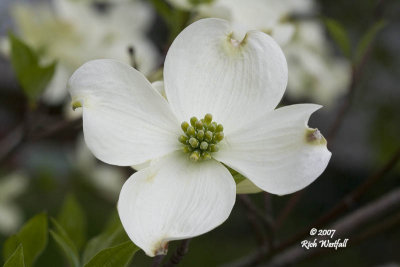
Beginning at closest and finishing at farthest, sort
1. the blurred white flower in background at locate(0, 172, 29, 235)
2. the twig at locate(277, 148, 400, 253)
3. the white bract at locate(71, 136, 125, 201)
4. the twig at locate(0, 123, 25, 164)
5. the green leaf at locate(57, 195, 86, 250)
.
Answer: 1. the green leaf at locate(57, 195, 86, 250)
2. the twig at locate(277, 148, 400, 253)
3. the twig at locate(0, 123, 25, 164)
4. the blurred white flower in background at locate(0, 172, 29, 235)
5. the white bract at locate(71, 136, 125, 201)

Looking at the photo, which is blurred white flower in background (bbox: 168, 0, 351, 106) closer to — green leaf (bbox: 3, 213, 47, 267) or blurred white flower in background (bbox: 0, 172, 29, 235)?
green leaf (bbox: 3, 213, 47, 267)

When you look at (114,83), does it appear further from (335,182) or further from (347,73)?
(335,182)

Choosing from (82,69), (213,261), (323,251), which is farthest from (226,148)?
(213,261)

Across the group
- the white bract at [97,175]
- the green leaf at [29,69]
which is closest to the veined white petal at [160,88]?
the green leaf at [29,69]

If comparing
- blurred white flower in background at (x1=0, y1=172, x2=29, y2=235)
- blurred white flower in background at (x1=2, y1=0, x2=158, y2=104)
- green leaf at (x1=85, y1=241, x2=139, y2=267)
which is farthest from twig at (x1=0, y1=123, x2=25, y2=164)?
green leaf at (x1=85, y1=241, x2=139, y2=267)

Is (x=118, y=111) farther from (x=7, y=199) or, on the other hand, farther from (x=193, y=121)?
(x=7, y=199)

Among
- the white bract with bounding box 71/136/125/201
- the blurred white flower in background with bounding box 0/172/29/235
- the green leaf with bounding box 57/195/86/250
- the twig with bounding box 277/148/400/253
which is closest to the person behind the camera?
the green leaf with bounding box 57/195/86/250

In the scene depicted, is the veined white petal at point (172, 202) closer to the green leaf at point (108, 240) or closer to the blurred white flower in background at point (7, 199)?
the green leaf at point (108, 240)
